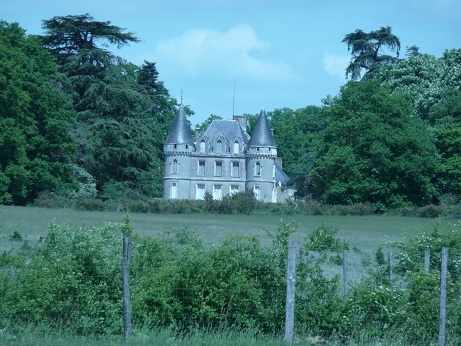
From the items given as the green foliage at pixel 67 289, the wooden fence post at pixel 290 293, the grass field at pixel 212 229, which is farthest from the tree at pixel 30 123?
the wooden fence post at pixel 290 293

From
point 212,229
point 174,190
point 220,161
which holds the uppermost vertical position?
point 220,161

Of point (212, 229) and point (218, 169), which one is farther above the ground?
point (218, 169)

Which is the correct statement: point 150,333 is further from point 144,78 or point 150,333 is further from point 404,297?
point 144,78

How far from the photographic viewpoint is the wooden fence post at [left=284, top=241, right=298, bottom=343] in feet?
39.4

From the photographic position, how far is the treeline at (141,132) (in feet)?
182

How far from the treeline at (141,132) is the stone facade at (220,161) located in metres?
18.4

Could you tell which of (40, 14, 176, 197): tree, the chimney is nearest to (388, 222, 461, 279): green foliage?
(40, 14, 176, 197): tree

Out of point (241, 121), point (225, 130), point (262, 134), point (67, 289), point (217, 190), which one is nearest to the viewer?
point (67, 289)

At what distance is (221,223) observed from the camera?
47.3 meters

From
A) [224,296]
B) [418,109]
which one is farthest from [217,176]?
[224,296]

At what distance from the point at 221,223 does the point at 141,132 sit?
2013 centimetres

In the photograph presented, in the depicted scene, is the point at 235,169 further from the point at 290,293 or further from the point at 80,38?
the point at 290,293

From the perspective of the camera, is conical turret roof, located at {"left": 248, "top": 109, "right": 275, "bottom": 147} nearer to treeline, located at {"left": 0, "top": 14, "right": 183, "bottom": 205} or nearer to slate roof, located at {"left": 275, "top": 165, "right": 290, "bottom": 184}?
slate roof, located at {"left": 275, "top": 165, "right": 290, "bottom": 184}

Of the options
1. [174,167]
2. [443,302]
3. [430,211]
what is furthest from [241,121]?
[443,302]
